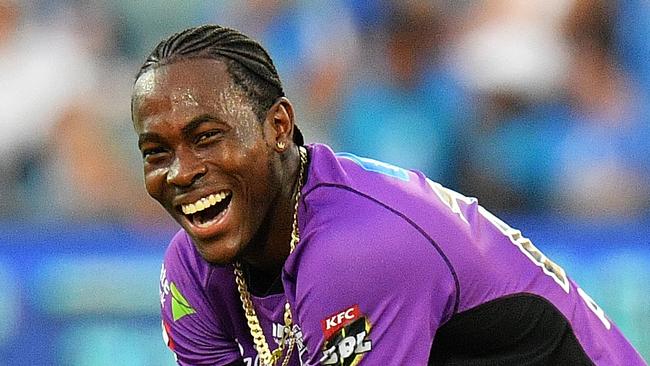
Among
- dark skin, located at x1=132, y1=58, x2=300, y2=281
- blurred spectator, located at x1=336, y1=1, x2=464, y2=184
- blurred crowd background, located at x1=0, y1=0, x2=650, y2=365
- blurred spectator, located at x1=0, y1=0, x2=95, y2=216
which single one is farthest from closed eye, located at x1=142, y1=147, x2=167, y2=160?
blurred spectator, located at x1=0, y1=0, x2=95, y2=216

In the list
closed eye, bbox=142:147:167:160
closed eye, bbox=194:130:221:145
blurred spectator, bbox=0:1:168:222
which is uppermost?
blurred spectator, bbox=0:1:168:222

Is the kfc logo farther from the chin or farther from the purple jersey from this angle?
the chin

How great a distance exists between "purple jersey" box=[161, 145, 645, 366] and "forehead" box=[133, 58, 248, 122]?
0.25 meters

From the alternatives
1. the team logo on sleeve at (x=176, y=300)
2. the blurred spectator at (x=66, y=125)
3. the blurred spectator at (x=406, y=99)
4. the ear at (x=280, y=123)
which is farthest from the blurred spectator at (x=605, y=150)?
the ear at (x=280, y=123)

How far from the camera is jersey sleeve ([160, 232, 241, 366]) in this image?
2535 millimetres

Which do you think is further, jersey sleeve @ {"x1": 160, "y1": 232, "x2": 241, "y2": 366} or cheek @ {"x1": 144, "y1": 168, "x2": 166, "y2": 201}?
jersey sleeve @ {"x1": 160, "y1": 232, "x2": 241, "y2": 366}

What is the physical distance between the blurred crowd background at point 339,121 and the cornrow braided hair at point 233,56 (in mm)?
2067

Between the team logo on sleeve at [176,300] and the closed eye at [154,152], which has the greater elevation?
the closed eye at [154,152]

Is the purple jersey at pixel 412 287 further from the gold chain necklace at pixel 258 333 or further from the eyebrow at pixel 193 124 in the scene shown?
the eyebrow at pixel 193 124

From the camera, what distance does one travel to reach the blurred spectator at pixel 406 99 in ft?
15.3

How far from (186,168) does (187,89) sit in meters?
0.14

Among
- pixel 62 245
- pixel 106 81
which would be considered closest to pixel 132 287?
pixel 62 245

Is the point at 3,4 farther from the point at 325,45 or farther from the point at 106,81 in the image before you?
the point at 325,45

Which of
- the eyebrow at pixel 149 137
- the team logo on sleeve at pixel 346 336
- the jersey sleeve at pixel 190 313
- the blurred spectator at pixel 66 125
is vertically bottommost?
the team logo on sleeve at pixel 346 336
